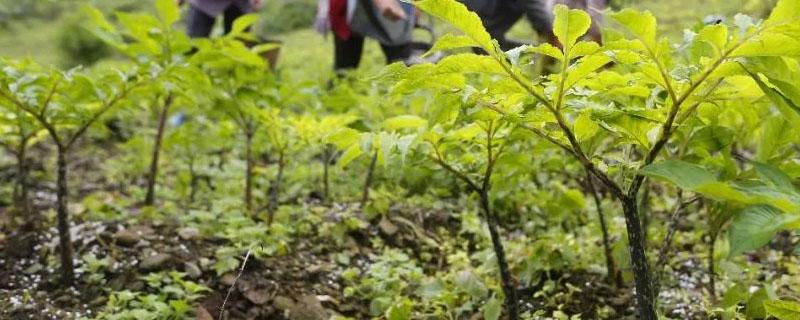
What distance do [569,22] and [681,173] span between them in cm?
25

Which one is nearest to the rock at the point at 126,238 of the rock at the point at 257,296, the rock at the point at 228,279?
the rock at the point at 228,279

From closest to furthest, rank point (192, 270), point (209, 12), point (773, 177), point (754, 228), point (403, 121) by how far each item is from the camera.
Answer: point (754, 228) < point (773, 177) < point (403, 121) < point (192, 270) < point (209, 12)

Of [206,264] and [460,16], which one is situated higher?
[460,16]

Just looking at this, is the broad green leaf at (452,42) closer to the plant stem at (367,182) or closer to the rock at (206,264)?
the rock at (206,264)

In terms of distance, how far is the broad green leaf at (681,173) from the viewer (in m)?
0.89

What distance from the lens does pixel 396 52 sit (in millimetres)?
3762

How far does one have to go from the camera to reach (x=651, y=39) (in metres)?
0.92

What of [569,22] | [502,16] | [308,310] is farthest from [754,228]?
[502,16]

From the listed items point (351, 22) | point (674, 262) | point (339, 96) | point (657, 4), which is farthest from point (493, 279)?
point (657, 4)

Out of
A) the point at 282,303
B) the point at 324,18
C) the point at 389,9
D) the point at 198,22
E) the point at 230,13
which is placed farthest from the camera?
the point at 324,18

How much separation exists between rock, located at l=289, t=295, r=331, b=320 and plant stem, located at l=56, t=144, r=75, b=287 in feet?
2.27

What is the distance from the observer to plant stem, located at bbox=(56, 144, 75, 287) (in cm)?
194

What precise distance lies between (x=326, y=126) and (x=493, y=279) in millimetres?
742

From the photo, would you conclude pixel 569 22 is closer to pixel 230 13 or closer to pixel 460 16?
pixel 460 16
